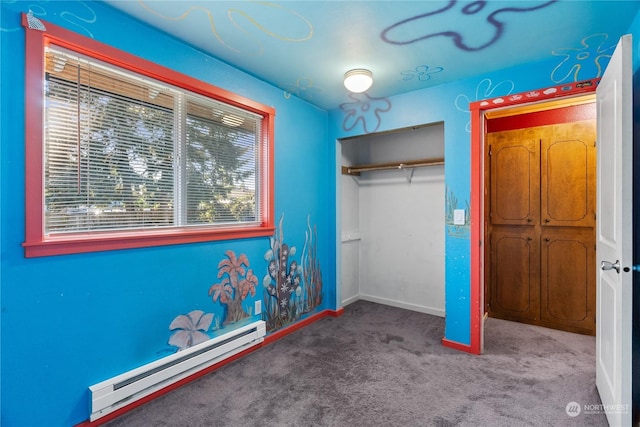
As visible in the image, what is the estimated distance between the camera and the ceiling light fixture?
249cm

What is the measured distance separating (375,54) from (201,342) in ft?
8.08

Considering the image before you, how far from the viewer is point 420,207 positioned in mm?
3689

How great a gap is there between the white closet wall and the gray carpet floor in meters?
0.84

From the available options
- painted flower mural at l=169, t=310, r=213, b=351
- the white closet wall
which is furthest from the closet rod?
painted flower mural at l=169, t=310, r=213, b=351

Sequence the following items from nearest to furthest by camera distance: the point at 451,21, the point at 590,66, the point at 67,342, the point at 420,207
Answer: the point at 67,342 → the point at 451,21 → the point at 590,66 → the point at 420,207

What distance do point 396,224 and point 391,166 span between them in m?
0.73

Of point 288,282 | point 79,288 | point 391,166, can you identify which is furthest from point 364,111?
point 79,288

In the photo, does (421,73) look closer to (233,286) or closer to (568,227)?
(568,227)

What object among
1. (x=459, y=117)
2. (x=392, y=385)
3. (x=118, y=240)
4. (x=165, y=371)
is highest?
(x=459, y=117)

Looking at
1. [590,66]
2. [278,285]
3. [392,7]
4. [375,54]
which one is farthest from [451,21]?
[278,285]

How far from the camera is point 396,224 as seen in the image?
3893mm

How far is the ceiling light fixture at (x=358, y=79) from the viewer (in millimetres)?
2488

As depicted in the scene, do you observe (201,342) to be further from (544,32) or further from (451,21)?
(544,32)

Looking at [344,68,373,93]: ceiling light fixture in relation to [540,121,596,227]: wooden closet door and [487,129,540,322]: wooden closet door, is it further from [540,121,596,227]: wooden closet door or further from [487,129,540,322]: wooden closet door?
[540,121,596,227]: wooden closet door
